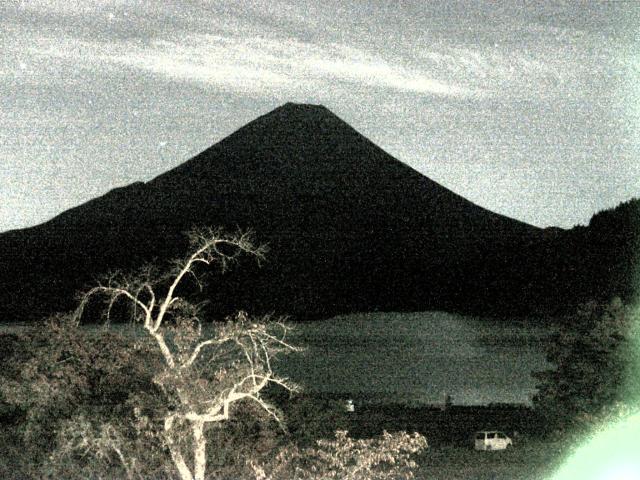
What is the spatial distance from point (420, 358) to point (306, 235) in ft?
147

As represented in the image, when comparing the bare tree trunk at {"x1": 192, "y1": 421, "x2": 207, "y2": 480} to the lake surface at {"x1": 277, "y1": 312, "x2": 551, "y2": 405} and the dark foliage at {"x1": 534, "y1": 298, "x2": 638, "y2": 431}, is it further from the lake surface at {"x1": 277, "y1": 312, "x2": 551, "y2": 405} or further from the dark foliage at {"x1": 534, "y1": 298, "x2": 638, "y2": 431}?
the lake surface at {"x1": 277, "y1": 312, "x2": 551, "y2": 405}

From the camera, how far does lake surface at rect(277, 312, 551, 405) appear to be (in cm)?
4412

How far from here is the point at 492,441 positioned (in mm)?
20938

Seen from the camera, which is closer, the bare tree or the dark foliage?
the bare tree

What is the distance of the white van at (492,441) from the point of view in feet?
68.3

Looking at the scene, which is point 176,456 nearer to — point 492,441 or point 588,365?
point 588,365

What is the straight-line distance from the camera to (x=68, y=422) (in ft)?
41.2

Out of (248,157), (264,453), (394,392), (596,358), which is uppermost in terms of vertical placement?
(248,157)

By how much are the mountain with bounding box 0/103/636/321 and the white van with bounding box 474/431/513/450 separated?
193 ft

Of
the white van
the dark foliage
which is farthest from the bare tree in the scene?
the white van

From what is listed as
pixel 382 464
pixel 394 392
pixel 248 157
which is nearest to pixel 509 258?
pixel 248 157

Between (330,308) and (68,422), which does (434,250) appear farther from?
(68,422)

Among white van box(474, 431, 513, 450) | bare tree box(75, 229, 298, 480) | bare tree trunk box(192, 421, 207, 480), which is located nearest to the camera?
bare tree box(75, 229, 298, 480)

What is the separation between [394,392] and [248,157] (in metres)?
81.6
